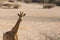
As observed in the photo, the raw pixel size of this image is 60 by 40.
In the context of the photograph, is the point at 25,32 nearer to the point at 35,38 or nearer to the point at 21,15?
the point at 35,38

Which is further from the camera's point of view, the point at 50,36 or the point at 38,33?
the point at 38,33

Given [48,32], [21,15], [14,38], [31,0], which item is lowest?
[31,0]

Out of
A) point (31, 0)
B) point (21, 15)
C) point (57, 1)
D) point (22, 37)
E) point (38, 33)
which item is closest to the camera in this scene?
point (21, 15)

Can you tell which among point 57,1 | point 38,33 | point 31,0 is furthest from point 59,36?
point 31,0

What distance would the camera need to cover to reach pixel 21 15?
596cm

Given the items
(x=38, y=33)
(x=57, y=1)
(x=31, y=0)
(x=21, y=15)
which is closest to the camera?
(x=21, y=15)

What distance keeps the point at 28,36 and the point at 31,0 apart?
38.9 m

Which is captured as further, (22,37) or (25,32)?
(25,32)

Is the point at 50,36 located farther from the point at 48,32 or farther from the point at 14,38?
the point at 14,38

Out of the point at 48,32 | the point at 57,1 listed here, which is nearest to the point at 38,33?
the point at 48,32

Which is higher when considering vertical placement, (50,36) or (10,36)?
(10,36)

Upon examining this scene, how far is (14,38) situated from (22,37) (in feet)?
13.5

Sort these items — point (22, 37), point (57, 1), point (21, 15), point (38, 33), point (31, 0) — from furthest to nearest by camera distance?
point (31, 0) → point (57, 1) → point (38, 33) → point (22, 37) → point (21, 15)

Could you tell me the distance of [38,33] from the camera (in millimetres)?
11555
